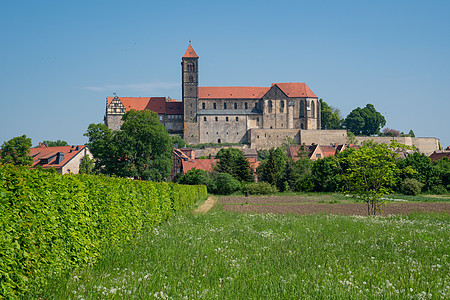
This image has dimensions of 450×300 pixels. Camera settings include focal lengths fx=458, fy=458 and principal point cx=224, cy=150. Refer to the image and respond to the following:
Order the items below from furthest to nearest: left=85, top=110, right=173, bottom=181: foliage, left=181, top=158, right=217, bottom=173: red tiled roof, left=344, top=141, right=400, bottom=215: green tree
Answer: left=181, top=158, right=217, bottom=173: red tiled roof
left=85, top=110, right=173, bottom=181: foliage
left=344, top=141, right=400, bottom=215: green tree

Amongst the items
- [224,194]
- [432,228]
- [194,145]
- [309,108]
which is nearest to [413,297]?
[432,228]

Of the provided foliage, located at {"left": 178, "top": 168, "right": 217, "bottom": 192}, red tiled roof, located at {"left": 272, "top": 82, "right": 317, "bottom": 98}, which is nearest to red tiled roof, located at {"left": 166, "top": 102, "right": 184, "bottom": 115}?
red tiled roof, located at {"left": 272, "top": 82, "right": 317, "bottom": 98}

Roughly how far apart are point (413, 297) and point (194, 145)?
11494 cm

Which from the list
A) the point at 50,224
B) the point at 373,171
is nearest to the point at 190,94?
the point at 373,171

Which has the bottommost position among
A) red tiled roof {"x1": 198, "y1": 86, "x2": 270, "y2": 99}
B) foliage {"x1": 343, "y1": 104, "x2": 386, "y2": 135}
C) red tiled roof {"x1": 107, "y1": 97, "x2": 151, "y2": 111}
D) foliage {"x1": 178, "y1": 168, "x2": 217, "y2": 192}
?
foliage {"x1": 178, "y1": 168, "x2": 217, "y2": 192}

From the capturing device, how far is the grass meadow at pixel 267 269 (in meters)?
6.74

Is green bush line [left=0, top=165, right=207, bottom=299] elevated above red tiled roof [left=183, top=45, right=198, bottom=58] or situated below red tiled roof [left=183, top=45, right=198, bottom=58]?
below

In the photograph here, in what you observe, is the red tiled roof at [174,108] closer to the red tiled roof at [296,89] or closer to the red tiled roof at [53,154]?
the red tiled roof at [296,89]

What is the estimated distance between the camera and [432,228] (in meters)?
14.9

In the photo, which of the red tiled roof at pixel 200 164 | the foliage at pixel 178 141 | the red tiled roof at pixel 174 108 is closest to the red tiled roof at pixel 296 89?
the red tiled roof at pixel 174 108

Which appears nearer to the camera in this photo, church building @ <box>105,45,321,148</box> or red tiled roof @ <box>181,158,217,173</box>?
red tiled roof @ <box>181,158,217,173</box>

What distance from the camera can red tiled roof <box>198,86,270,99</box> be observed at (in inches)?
5187

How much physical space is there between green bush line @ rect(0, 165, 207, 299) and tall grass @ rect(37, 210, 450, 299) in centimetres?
39

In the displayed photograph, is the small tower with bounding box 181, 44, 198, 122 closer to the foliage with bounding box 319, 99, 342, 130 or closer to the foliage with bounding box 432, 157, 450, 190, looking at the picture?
the foliage with bounding box 319, 99, 342, 130
